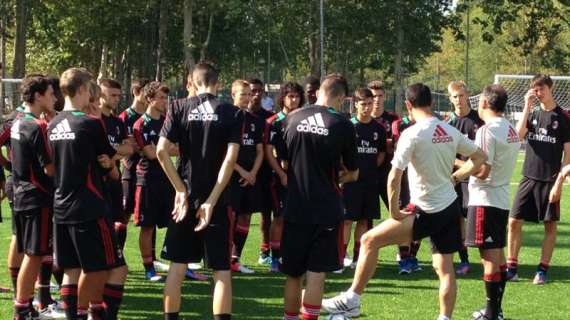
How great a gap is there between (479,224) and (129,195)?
403 cm

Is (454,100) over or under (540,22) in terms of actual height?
under

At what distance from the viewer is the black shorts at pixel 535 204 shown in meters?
9.10

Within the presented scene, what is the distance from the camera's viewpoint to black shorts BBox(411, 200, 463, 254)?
6891 millimetres

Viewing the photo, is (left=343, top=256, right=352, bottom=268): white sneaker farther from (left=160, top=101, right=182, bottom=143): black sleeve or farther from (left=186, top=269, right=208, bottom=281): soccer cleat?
(left=160, top=101, right=182, bottom=143): black sleeve

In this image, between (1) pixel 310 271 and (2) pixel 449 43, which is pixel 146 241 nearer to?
(1) pixel 310 271

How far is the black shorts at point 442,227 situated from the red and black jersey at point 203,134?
1695mm

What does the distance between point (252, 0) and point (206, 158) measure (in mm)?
48247

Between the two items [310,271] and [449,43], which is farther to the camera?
[449,43]

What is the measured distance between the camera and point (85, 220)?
6.27 metres

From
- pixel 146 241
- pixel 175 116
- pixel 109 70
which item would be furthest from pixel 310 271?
pixel 109 70

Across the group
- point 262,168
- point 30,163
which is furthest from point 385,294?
point 30,163

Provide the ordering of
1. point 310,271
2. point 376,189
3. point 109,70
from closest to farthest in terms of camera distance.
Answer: point 310,271, point 376,189, point 109,70

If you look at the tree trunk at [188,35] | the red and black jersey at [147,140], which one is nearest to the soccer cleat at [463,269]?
the red and black jersey at [147,140]

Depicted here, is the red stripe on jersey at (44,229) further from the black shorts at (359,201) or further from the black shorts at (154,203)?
the black shorts at (359,201)
